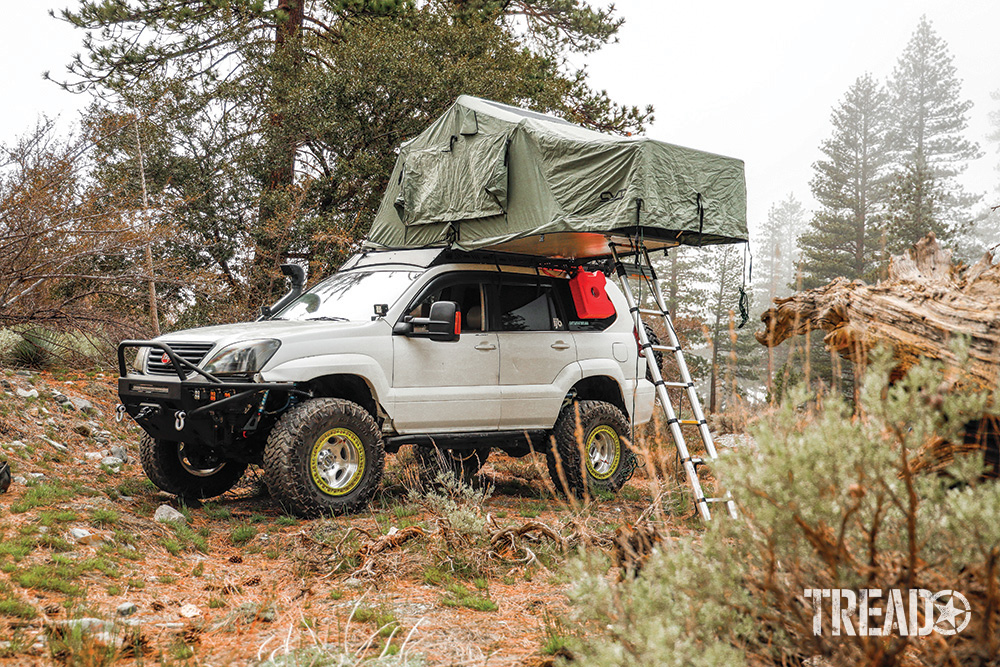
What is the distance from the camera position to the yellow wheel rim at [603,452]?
774cm

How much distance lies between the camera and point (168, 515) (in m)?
5.93

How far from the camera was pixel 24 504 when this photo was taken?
5.50m

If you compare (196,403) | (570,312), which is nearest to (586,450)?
(570,312)

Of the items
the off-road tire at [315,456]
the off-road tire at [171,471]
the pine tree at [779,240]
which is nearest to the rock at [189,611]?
the off-road tire at [315,456]

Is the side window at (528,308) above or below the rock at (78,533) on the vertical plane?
above

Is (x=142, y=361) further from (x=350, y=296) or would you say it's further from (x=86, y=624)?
(x=86, y=624)

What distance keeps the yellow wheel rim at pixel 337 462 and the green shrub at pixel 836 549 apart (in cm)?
402

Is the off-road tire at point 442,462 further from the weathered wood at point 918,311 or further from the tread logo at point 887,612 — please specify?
the tread logo at point 887,612

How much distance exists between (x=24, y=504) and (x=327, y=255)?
812 centimetres

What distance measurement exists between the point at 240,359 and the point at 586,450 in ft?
11.2

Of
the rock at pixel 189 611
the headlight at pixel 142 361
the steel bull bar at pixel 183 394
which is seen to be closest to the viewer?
the rock at pixel 189 611

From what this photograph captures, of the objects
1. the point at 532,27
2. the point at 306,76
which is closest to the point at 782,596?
the point at 306,76

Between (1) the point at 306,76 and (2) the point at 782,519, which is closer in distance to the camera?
(2) the point at 782,519

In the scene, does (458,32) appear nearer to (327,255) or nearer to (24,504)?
(327,255)
